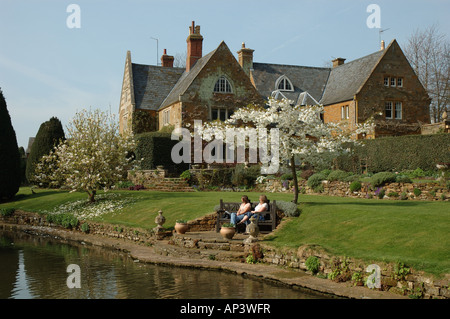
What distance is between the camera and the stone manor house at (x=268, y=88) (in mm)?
40531

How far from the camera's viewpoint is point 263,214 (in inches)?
720

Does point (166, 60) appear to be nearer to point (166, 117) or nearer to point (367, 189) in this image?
point (166, 117)

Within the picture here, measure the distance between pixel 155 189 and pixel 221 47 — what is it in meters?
14.2

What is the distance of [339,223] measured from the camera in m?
16.6

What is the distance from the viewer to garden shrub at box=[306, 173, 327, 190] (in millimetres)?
30369

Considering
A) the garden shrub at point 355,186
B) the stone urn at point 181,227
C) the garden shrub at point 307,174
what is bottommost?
the stone urn at point 181,227

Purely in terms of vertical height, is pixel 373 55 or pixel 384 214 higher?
pixel 373 55

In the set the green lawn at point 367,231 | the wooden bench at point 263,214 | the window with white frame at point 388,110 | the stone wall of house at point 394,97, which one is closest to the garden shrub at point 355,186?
the green lawn at point 367,231

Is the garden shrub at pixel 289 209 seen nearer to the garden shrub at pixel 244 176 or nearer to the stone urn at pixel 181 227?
the stone urn at pixel 181 227

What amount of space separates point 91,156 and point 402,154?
20.4 meters

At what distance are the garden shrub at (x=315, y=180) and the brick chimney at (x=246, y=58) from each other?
21048 millimetres

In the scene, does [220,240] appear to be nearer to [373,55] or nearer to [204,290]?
[204,290]
